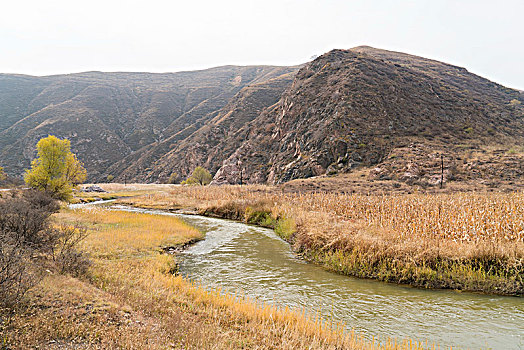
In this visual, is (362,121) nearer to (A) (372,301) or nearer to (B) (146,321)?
(A) (372,301)

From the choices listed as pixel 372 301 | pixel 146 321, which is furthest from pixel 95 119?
pixel 372 301

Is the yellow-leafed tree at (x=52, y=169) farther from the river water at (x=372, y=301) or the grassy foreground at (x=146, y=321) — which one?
the grassy foreground at (x=146, y=321)

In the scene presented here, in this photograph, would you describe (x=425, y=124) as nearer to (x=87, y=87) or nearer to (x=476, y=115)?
(x=476, y=115)

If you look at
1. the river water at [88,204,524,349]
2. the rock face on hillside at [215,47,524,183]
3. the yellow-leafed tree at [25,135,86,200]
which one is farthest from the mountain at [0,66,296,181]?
the river water at [88,204,524,349]

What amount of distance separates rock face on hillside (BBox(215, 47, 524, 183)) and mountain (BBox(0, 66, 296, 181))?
73.2 meters

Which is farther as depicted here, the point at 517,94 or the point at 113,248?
the point at 517,94

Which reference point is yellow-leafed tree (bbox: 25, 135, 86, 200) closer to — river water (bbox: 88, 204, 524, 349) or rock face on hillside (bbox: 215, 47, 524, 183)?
river water (bbox: 88, 204, 524, 349)

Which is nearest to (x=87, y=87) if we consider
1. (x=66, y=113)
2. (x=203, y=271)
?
(x=66, y=113)

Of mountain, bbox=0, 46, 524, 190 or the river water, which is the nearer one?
the river water

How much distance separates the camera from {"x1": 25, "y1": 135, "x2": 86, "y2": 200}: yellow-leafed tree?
3056 cm

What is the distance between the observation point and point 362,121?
2341 inches

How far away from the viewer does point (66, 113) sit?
147000mm

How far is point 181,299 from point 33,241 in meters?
7.20

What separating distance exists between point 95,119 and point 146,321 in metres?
171
